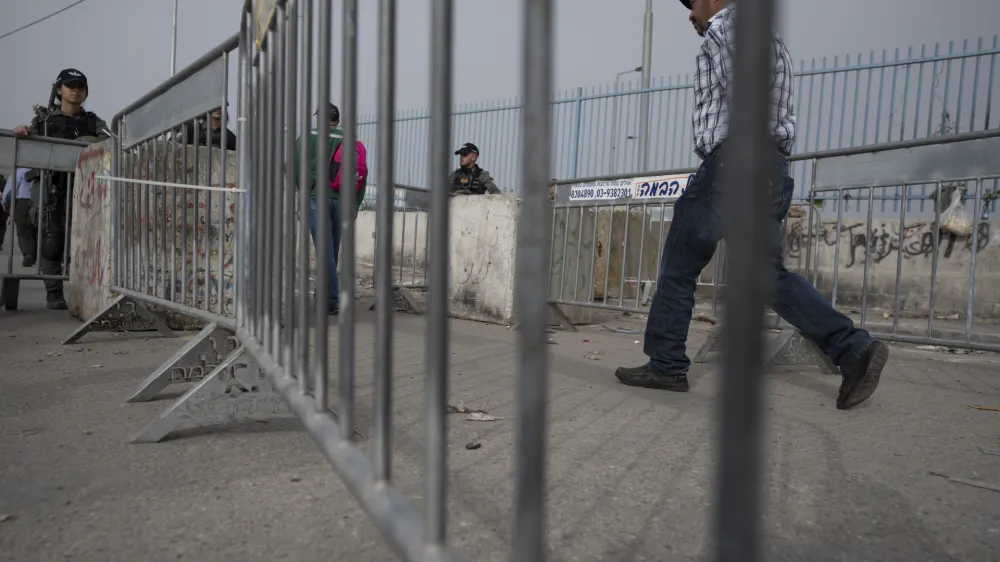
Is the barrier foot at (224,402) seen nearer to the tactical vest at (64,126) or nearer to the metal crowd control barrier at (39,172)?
the metal crowd control barrier at (39,172)

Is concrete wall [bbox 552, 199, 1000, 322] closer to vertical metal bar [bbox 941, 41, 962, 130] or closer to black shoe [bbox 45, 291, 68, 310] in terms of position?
vertical metal bar [bbox 941, 41, 962, 130]

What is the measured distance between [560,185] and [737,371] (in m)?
5.65

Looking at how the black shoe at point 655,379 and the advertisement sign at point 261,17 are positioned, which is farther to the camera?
the black shoe at point 655,379

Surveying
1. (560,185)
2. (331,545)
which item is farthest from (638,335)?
(331,545)

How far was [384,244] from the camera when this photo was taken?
98 cm

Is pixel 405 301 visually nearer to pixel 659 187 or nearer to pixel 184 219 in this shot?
pixel 659 187

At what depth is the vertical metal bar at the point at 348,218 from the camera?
1.16 m

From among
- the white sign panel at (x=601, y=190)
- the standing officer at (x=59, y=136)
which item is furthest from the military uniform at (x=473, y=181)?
the standing officer at (x=59, y=136)

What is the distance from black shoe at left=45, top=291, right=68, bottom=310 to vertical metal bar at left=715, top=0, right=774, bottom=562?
6.42 m

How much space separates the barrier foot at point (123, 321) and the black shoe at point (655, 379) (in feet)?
9.39

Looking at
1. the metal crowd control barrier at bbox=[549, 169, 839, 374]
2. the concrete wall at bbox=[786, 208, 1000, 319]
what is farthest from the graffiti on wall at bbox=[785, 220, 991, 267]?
the metal crowd control barrier at bbox=[549, 169, 839, 374]

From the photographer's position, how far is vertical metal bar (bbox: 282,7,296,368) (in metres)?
1.74

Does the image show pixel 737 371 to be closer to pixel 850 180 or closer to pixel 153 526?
pixel 153 526

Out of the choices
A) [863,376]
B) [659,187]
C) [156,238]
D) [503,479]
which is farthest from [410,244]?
[503,479]
